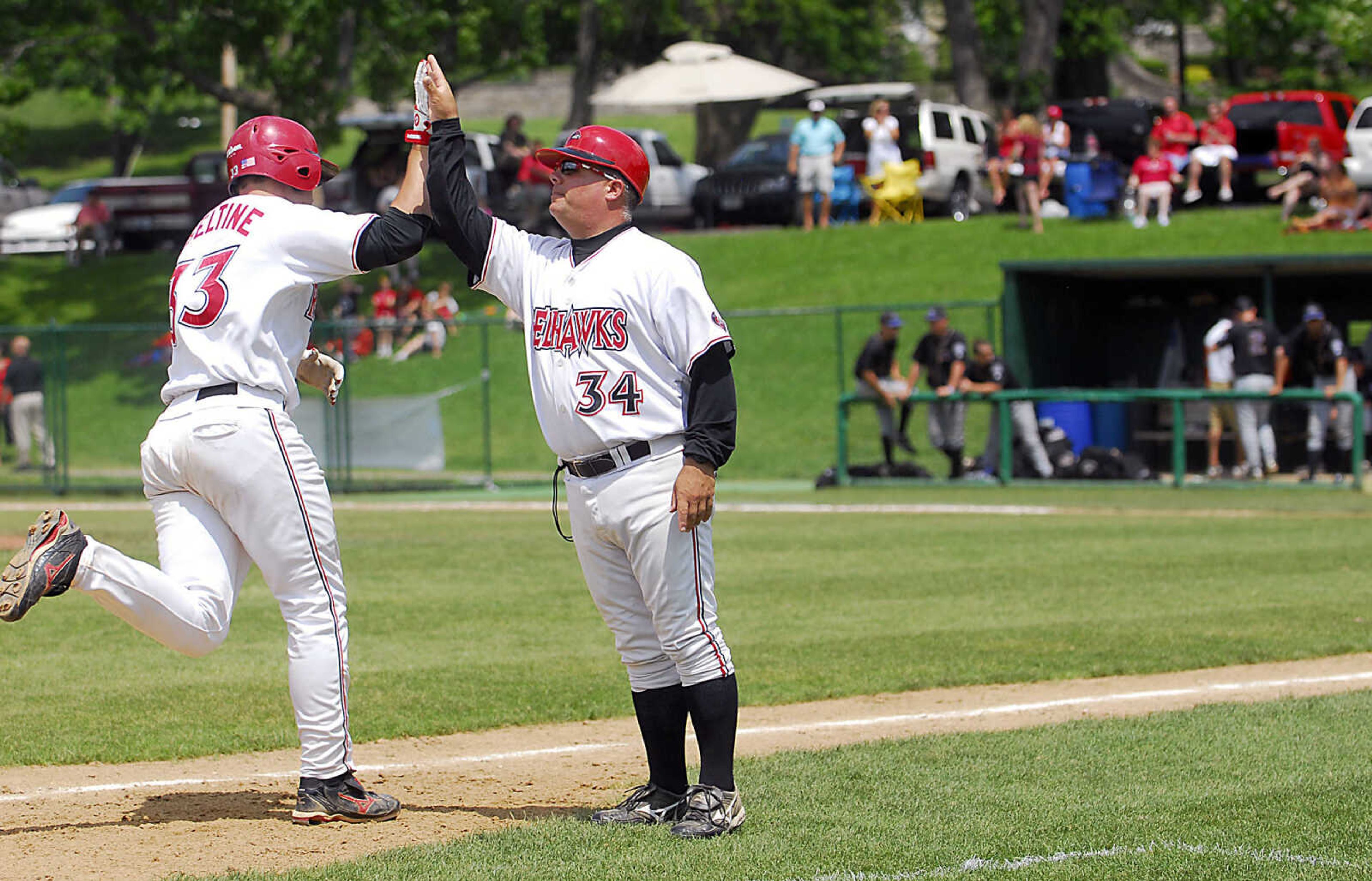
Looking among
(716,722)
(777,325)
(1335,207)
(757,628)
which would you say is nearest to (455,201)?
(716,722)

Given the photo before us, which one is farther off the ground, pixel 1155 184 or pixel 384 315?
pixel 1155 184

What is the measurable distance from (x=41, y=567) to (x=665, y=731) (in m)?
1.94

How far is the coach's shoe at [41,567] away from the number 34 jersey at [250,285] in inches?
25.0

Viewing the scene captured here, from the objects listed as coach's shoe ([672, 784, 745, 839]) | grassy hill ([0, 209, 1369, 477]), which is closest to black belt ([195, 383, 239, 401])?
coach's shoe ([672, 784, 745, 839])

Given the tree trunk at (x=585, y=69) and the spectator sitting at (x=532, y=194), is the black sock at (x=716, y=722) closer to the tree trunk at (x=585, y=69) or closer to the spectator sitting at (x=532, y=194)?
the spectator sitting at (x=532, y=194)

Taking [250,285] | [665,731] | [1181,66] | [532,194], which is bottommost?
[665,731]

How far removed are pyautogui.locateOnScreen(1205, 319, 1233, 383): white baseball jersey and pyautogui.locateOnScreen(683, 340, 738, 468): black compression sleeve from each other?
14.5 metres

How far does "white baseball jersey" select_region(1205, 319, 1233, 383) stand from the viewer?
59.5 ft

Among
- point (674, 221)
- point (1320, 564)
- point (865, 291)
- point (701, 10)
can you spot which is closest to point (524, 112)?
point (701, 10)

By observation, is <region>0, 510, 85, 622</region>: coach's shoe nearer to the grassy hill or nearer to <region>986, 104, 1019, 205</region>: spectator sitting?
the grassy hill

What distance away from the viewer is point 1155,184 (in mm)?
25312

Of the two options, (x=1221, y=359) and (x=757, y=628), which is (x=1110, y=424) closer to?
(x=1221, y=359)

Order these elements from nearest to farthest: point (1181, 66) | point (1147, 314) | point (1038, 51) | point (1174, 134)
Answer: point (1147, 314) < point (1174, 134) < point (1038, 51) < point (1181, 66)

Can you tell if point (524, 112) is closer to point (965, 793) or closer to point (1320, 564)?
point (1320, 564)
